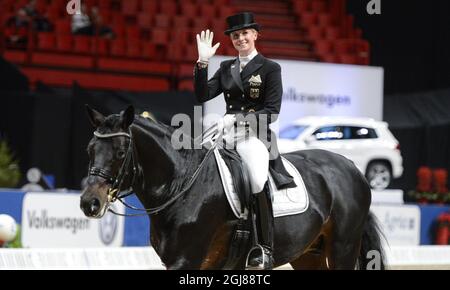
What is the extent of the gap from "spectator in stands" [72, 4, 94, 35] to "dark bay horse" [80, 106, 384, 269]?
9768 mm

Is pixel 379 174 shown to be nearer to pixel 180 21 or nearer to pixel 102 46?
pixel 180 21

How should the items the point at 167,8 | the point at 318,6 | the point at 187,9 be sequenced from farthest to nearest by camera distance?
the point at 318,6 < the point at 187,9 < the point at 167,8

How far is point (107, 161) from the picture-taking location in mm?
4930

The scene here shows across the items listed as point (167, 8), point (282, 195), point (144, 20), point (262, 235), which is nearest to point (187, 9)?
point (167, 8)

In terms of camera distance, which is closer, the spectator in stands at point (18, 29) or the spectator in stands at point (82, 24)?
the spectator in stands at point (18, 29)

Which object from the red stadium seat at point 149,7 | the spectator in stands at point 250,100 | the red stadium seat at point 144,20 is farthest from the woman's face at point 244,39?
the red stadium seat at point 149,7

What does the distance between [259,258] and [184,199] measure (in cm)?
66

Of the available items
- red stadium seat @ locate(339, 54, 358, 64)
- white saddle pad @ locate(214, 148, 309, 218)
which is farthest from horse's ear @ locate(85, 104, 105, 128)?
red stadium seat @ locate(339, 54, 358, 64)

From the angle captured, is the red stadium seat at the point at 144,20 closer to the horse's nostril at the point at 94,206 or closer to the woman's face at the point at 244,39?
the woman's face at the point at 244,39

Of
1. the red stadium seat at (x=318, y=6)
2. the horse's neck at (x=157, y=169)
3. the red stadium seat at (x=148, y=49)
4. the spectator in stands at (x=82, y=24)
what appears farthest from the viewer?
the red stadium seat at (x=318, y=6)

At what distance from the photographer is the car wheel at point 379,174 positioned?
52.5 feet

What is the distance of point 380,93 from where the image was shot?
15477 mm

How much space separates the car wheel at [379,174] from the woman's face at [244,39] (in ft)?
34.8

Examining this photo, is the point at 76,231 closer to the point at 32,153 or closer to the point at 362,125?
the point at 32,153
